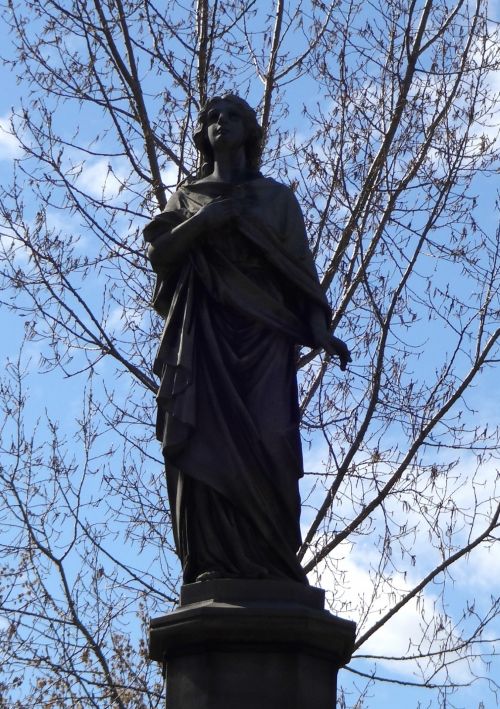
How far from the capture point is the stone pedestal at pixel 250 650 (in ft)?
24.6

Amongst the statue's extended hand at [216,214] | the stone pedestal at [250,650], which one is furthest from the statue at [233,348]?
the stone pedestal at [250,650]

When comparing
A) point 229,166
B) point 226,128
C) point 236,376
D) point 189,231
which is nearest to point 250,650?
point 236,376

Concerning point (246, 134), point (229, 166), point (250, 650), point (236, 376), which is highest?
point (246, 134)

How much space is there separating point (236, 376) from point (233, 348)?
16 centimetres

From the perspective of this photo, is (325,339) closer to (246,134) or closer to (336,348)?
(336,348)

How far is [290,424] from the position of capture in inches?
318

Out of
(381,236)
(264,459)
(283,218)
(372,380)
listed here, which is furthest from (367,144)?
(264,459)

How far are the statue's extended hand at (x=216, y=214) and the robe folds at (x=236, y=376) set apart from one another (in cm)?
5

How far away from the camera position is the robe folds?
7898mm

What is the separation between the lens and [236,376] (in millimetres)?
8164

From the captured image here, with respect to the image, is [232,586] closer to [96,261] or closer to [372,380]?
[372,380]

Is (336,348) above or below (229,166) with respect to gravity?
below

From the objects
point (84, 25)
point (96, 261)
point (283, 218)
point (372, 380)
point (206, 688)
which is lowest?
point (206, 688)

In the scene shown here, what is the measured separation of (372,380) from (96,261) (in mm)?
2348
